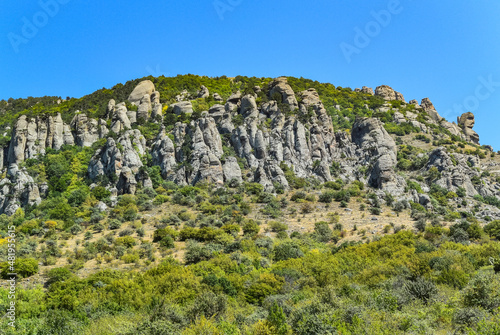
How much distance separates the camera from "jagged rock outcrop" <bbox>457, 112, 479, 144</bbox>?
293ft

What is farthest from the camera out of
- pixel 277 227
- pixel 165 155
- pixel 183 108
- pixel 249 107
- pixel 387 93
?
pixel 387 93

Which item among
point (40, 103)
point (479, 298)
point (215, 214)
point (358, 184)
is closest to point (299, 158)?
point (358, 184)

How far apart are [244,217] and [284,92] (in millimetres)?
39240

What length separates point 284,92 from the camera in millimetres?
71250

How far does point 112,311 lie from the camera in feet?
58.8

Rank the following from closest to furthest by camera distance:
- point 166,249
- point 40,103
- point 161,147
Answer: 1. point 166,249
2. point 161,147
3. point 40,103

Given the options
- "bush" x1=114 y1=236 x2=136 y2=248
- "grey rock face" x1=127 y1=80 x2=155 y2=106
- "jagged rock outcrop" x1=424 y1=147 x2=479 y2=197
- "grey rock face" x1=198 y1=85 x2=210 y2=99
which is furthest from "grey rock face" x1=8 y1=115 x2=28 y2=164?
"jagged rock outcrop" x1=424 y1=147 x2=479 y2=197

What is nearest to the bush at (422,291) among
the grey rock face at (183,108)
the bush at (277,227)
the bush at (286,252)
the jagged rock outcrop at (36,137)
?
the bush at (286,252)

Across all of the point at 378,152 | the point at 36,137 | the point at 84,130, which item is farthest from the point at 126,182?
the point at 378,152

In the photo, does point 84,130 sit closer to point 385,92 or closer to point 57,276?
point 57,276

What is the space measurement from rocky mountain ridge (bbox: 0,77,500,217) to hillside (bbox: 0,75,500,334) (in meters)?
0.31

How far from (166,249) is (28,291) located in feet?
38.9

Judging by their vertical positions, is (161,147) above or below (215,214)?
above

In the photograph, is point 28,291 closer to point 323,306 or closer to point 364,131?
point 323,306
